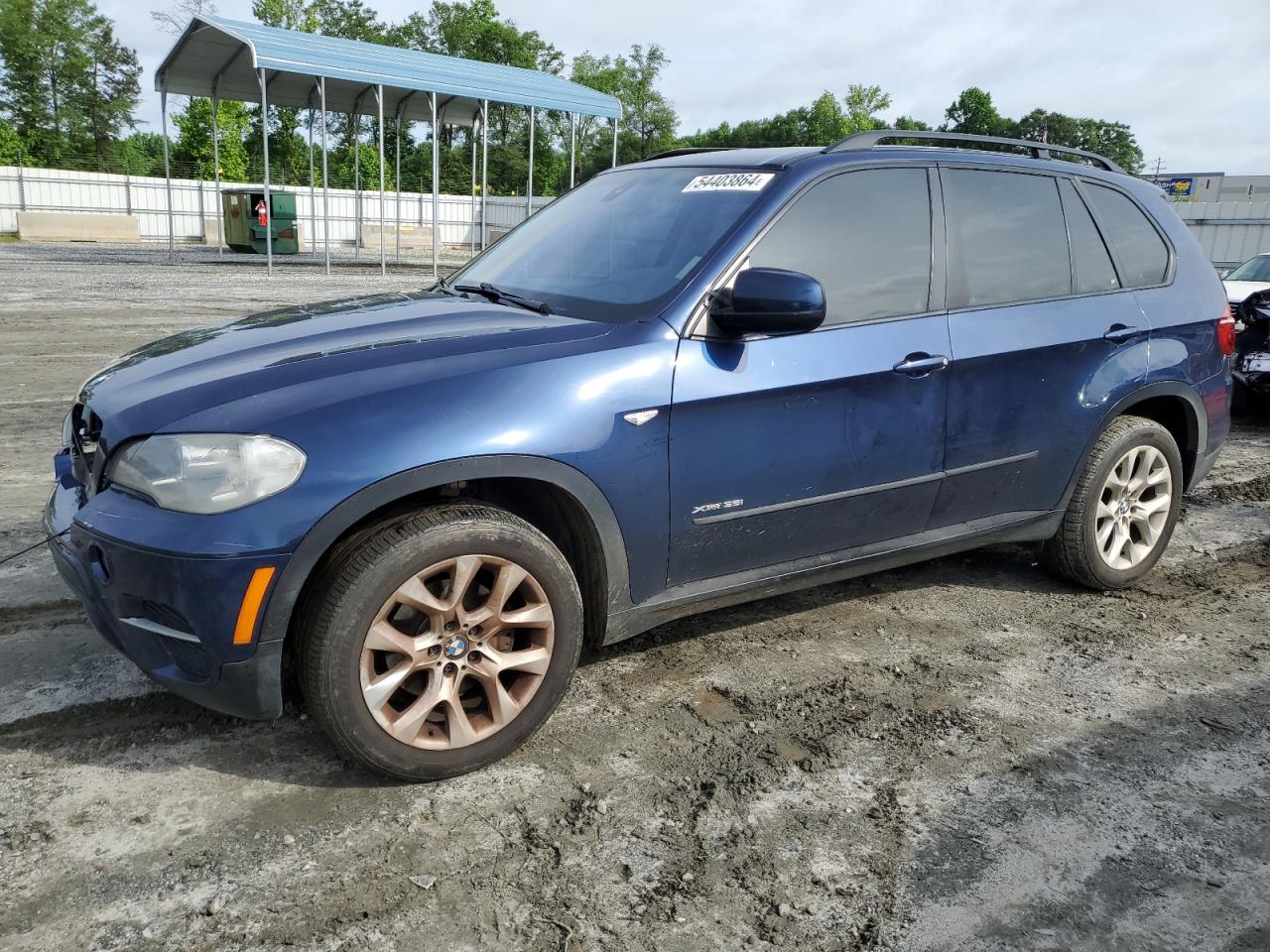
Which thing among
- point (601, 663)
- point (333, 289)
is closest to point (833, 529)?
point (601, 663)

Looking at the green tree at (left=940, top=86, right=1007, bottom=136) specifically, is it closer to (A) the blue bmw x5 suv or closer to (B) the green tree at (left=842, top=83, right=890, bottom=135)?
(B) the green tree at (left=842, top=83, right=890, bottom=135)

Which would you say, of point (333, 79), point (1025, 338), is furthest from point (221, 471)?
point (333, 79)

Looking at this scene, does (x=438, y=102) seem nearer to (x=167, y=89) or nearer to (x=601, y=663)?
(x=167, y=89)

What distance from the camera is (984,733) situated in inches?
124

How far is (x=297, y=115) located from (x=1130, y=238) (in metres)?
52.2

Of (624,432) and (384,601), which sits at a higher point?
(624,432)

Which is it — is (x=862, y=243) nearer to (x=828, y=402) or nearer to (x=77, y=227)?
(x=828, y=402)

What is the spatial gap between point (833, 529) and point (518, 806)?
144 centimetres

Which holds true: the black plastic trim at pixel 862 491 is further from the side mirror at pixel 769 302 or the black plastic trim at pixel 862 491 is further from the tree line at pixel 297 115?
the tree line at pixel 297 115

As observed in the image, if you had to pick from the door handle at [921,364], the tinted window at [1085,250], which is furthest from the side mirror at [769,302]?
the tinted window at [1085,250]

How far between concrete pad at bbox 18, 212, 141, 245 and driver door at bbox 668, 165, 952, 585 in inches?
1430

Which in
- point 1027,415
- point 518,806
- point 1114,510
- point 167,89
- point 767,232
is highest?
point 167,89

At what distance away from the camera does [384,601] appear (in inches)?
103

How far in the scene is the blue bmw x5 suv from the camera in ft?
8.44
